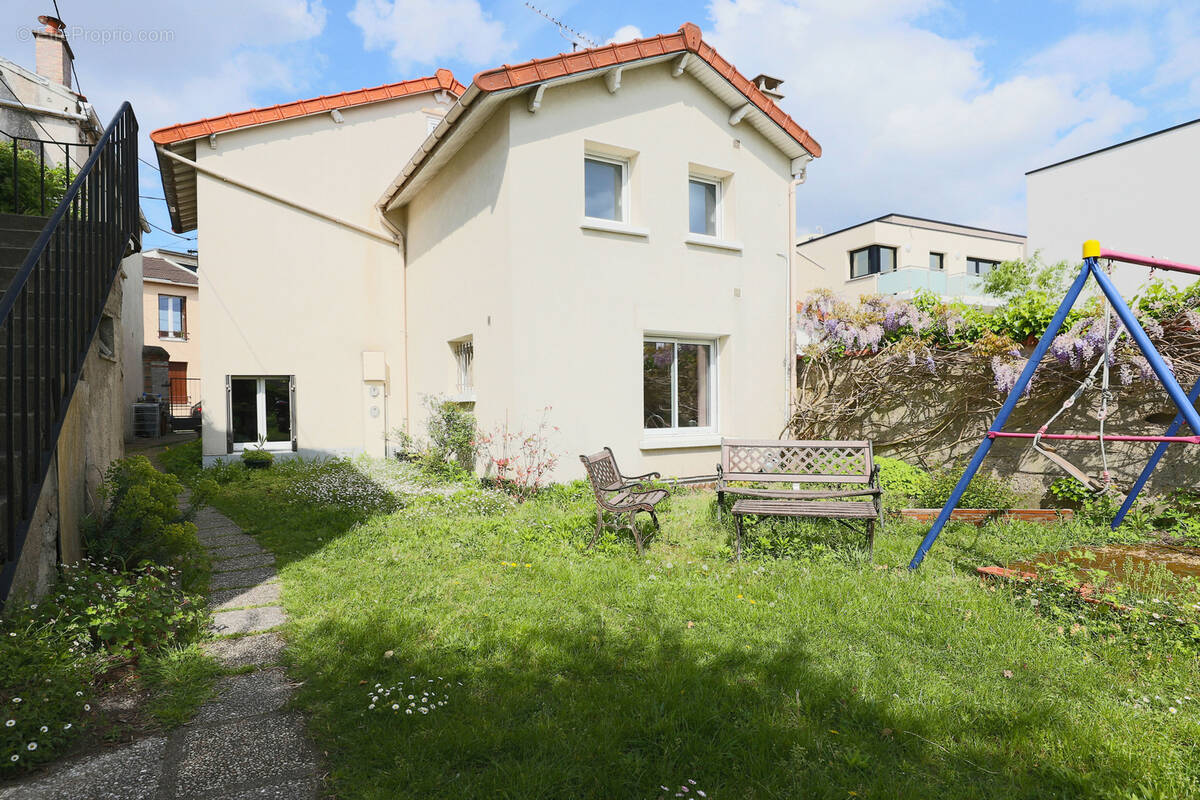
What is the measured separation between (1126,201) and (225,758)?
2663 cm

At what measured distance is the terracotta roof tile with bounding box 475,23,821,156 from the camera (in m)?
7.78

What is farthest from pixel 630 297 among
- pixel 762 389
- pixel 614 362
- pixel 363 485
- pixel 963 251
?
pixel 963 251

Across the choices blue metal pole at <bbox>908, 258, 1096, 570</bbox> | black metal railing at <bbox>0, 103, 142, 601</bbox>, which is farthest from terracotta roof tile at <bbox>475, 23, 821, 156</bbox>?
blue metal pole at <bbox>908, 258, 1096, 570</bbox>

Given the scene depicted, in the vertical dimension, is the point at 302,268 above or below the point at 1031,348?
above

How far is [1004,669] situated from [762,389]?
7005 mm

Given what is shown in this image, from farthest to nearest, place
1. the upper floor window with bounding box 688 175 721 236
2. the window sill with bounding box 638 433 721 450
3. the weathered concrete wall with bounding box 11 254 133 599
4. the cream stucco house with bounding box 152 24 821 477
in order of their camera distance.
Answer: the upper floor window with bounding box 688 175 721 236 < the window sill with bounding box 638 433 721 450 < the cream stucco house with bounding box 152 24 821 477 < the weathered concrete wall with bounding box 11 254 133 599

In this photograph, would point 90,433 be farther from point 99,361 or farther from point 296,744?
point 296,744

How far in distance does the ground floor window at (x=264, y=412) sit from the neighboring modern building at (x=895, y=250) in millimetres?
20636

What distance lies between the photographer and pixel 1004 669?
Answer: 3.28 metres

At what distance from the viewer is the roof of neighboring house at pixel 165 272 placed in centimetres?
2554

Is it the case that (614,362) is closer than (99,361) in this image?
No

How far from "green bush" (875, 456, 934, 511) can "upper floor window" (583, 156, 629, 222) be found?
5.20 meters

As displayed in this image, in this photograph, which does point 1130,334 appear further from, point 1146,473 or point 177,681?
point 177,681

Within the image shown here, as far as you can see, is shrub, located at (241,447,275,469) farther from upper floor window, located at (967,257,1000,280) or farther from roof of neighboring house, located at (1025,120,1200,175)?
upper floor window, located at (967,257,1000,280)
